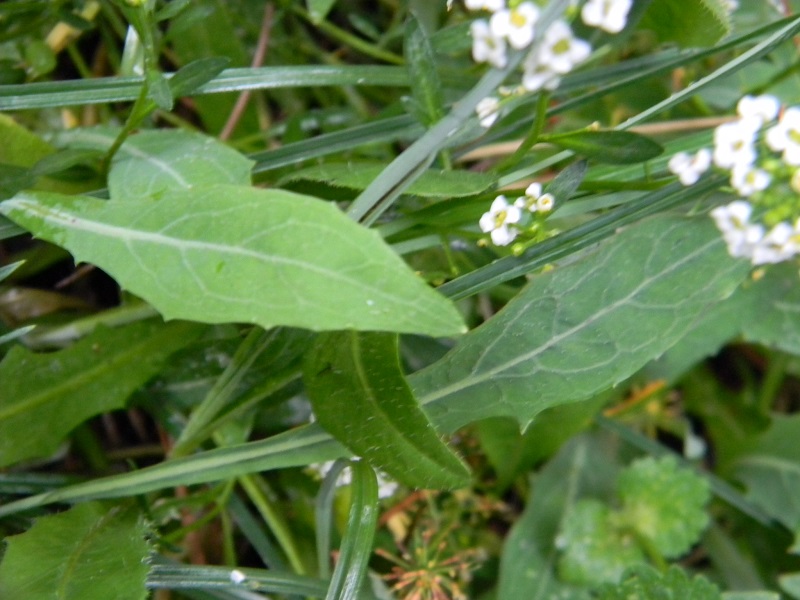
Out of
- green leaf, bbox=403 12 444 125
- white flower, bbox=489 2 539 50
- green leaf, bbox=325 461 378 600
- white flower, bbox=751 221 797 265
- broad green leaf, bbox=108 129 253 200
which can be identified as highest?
white flower, bbox=489 2 539 50

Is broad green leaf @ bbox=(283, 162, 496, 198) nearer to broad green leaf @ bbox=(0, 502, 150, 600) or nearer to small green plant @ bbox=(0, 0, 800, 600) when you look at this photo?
small green plant @ bbox=(0, 0, 800, 600)

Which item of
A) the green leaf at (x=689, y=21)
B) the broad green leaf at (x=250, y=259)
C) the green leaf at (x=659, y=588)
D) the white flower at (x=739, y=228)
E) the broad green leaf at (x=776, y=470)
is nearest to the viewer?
the broad green leaf at (x=250, y=259)

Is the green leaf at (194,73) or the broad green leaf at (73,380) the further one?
the broad green leaf at (73,380)

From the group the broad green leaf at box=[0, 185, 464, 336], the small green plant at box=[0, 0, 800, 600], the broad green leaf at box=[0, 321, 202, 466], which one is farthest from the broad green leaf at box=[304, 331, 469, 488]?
the broad green leaf at box=[0, 321, 202, 466]

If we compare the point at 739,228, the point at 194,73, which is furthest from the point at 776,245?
the point at 194,73

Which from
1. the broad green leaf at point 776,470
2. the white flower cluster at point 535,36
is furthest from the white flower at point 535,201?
the broad green leaf at point 776,470

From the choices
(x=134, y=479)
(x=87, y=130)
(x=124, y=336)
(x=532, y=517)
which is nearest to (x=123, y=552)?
(x=134, y=479)

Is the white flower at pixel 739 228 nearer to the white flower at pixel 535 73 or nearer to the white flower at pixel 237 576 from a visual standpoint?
the white flower at pixel 535 73

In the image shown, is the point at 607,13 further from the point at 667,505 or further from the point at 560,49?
the point at 667,505
